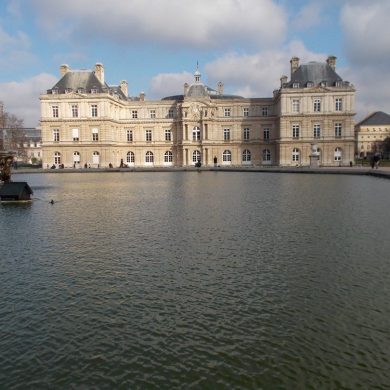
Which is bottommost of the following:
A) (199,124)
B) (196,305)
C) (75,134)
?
(196,305)

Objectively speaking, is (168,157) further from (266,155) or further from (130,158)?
(266,155)

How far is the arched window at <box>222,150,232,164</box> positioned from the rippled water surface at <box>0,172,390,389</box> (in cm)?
6402

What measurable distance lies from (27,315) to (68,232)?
682 cm

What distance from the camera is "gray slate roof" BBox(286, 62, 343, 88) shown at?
7062 centimetres

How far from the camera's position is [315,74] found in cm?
7100

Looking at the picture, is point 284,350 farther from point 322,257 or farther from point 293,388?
point 322,257

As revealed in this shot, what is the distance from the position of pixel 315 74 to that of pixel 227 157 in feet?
68.4

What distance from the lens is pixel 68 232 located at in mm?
14008

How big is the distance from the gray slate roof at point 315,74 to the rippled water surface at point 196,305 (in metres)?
60.3

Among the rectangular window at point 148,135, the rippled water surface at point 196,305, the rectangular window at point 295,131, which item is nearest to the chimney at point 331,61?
the rectangular window at point 295,131

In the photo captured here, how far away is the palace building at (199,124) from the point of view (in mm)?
70625

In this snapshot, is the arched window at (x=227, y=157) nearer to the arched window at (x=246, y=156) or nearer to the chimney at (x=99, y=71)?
the arched window at (x=246, y=156)

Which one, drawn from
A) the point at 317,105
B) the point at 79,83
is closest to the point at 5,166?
the point at 79,83

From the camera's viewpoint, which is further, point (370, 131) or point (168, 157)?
point (370, 131)
